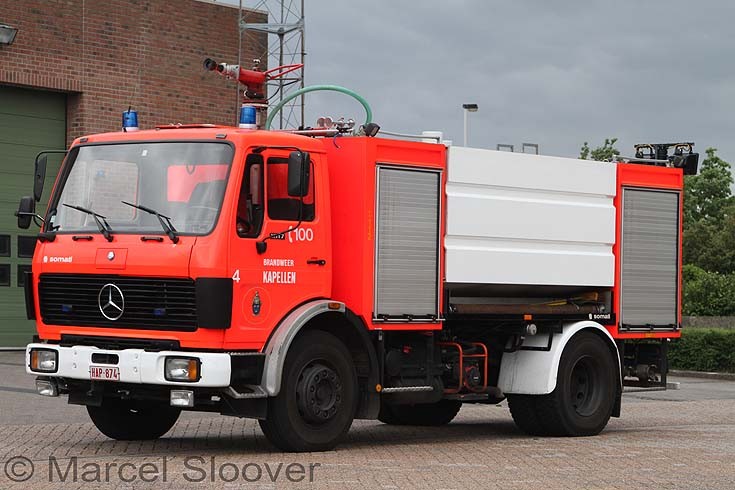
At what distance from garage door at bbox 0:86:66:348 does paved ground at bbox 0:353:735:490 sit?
9674mm

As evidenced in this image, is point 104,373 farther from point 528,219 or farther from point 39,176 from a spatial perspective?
point 528,219

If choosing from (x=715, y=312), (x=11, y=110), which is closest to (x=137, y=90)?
(x=11, y=110)

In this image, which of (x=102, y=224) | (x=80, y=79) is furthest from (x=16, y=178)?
(x=102, y=224)

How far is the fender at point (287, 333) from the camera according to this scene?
42.0 feet

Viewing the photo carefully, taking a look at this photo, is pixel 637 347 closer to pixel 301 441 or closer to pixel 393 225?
pixel 393 225

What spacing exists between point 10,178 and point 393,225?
1558 cm

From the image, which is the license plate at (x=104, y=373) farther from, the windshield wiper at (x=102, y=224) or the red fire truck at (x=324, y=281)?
the windshield wiper at (x=102, y=224)

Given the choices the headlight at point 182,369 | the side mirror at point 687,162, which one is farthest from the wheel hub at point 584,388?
the headlight at point 182,369

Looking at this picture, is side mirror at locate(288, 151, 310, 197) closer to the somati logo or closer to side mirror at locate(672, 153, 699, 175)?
the somati logo

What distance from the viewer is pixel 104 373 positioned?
12.8 meters

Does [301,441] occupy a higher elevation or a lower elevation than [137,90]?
lower

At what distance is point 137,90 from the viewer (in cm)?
2936

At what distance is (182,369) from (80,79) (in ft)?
55.8

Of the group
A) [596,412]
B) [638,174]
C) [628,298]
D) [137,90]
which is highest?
[137,90]
